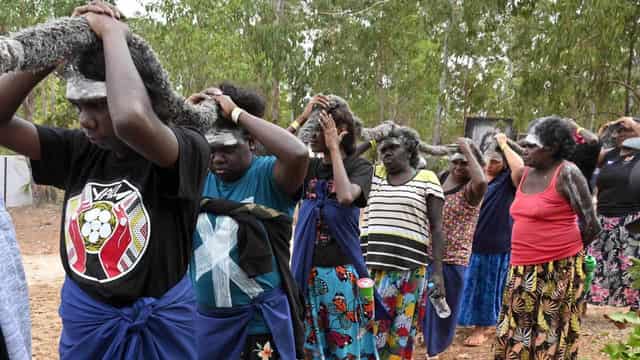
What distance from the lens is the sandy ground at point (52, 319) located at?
5.87m

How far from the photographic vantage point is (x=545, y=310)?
457 cm

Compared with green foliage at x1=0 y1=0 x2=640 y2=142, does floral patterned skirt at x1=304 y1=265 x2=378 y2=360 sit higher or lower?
lower

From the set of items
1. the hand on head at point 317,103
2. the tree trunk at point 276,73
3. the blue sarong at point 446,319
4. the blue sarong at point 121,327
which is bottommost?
the blue sarong at point 446,319

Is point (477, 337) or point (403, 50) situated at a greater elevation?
point (403, 50)

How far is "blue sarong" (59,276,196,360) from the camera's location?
1988 mm

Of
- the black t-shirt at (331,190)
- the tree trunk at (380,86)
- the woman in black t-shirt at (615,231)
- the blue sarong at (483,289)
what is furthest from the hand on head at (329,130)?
the tree trunk at (380,86)

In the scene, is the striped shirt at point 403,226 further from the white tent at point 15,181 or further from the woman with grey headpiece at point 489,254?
the white tent at point 15,181

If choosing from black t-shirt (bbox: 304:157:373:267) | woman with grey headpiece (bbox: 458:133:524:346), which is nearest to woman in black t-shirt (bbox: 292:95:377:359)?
black t-shirt (bbox: 304:157:373:267)

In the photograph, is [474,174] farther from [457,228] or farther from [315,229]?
[315,229]

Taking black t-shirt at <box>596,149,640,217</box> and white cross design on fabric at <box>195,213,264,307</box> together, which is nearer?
white cross design on fabric at <box>195,213,264,307</box>

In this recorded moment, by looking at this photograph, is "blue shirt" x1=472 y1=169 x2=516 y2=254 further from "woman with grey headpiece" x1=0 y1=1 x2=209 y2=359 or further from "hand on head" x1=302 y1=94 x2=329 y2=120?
"woman with grey headpiece" x1=0 y1=1 x2=209 y2=359

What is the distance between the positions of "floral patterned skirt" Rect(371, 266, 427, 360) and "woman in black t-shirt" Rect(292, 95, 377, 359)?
2.02 ft

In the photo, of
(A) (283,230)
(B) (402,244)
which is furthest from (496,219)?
(A) (283,230)

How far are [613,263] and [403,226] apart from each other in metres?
3.27
